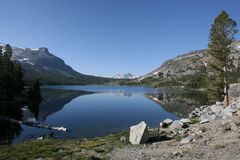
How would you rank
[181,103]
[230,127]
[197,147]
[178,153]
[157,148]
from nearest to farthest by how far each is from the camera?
[178,153] < [197,147] < [157,148] < [230,127] < [181,103]

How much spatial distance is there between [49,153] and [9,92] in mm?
88306

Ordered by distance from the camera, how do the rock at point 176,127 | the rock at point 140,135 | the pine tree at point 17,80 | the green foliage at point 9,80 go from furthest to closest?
the pine tree at point 17,80 < the green foliage at point 9,80 < the rock at point 176,127 < the rock at point 140,135

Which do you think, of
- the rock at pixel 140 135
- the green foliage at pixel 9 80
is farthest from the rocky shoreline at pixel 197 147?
the green foliage at pixel 9 80

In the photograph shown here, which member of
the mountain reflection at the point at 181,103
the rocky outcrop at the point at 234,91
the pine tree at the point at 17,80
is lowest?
the mountain reflection at the point at 181,103

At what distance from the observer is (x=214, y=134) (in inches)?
1083

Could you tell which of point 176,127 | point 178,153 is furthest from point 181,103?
point 178,153

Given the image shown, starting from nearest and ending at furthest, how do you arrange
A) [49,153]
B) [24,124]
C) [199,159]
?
1. [199,159]
2. [49,153]
3. [24,124]

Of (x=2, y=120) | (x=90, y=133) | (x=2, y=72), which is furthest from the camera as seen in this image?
(x=2, y=72)

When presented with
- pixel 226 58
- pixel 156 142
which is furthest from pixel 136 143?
pixel 226 58

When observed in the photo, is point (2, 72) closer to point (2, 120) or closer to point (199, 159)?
point (2, 120)

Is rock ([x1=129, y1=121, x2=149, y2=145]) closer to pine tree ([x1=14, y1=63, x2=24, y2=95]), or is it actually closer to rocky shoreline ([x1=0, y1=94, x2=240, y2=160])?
rocky shoreline ([x1=0, y1=94, x2=240, y2=160])

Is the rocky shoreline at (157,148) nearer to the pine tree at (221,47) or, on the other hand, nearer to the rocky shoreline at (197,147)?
the rocky shoreline at (197,147)

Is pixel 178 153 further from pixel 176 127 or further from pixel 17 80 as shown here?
pixel 17 80

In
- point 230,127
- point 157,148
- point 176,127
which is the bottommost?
point 157,148
